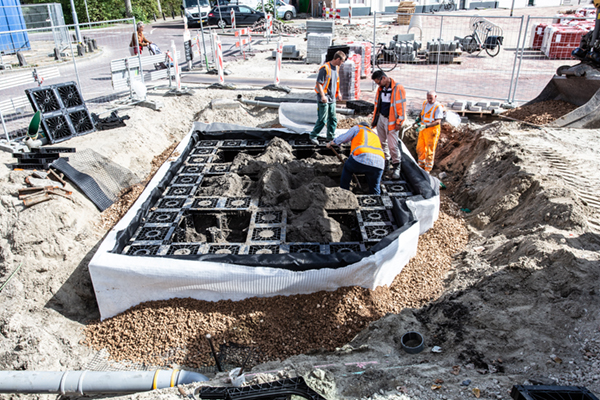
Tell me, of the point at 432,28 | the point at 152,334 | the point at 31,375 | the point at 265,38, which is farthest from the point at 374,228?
the point at 432,28

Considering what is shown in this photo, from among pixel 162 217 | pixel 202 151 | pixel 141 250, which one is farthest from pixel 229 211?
pixel 202 151

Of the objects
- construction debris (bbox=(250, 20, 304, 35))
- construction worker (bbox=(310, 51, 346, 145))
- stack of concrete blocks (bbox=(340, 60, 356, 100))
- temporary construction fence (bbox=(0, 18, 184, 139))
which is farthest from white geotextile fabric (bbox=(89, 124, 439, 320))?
construction debris (bbox=(250, 20, 304, 35))

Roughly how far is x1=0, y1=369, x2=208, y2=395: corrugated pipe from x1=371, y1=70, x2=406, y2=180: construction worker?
479cm

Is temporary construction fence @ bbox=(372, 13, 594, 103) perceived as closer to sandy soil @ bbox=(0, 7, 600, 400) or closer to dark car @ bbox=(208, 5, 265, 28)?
sandy soil @ bbox=(0, 7, 600, 400)

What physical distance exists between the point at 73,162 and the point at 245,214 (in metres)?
3.21

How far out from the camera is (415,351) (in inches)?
155

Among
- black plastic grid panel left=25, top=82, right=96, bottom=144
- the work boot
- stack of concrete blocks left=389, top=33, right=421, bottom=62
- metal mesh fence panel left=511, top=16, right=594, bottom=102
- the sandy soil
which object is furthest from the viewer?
stack of concrete blocks left=389, top=33, right=421, bottom=62

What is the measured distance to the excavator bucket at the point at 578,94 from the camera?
8.27m

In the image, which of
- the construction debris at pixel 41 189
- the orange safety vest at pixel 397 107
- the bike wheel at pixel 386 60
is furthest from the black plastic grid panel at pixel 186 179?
the bike wheel at pixel 386 60

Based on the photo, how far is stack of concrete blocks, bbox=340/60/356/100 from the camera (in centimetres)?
1116

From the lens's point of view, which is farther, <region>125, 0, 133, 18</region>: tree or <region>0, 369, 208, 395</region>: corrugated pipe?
<region>125, 0, 133, 18</region>: tree

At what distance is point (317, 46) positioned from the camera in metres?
17.0

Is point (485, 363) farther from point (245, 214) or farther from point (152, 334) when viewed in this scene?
point (245, 214)

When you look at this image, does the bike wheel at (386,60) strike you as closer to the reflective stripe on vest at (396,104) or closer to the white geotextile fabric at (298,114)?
the white geotextile fabric at (298,114)
